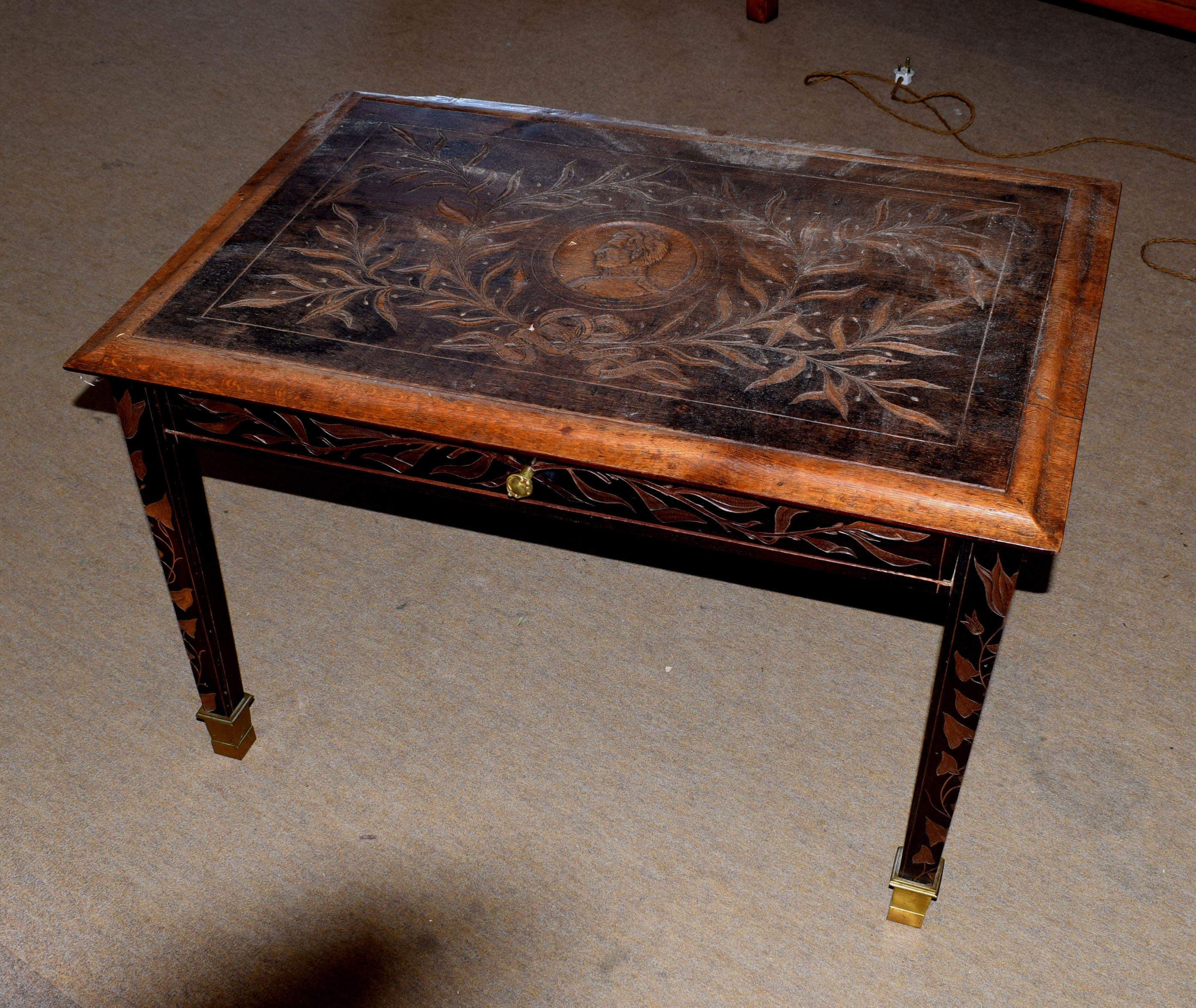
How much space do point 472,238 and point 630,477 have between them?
463 mm

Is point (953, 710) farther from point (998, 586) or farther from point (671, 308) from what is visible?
point (671, 308)

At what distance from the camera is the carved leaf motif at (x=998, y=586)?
119 centimetres

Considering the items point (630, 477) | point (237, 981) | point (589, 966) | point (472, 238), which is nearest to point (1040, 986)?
point (589, 966)

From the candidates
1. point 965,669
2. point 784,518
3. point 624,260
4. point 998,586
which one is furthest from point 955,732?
point 624,260

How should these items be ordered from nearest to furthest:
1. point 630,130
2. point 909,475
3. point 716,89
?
point 909,475, point 630,130, point 716,89

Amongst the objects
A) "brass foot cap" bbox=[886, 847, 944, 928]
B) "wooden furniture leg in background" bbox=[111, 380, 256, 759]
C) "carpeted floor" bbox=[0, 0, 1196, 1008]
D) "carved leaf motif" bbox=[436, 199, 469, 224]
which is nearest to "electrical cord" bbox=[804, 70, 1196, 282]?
"carpeted floor" bbox=[0, 0, 1196, 1008]

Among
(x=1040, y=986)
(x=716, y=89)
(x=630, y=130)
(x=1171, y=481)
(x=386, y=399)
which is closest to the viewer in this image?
(x=386, y=399)

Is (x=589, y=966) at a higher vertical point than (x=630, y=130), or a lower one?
lower

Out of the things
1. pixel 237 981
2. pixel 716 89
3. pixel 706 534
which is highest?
pixel 706 534

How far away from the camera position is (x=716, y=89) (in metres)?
3.17

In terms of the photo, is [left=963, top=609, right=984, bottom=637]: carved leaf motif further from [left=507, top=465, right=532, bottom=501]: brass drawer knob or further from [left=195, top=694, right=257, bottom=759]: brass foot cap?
[left=195, top=694, right=257, bottom=759]: brass foot cap

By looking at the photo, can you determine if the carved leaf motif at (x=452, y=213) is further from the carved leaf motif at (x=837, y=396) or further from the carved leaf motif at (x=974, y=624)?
the carved leaf motif at (x=974, y=624)

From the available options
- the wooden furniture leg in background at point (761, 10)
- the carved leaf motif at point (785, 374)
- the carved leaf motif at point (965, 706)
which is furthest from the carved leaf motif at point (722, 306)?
the wooden furniture leg in background at point (761, 10)

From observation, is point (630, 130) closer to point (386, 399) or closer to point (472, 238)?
point (472, 238)
